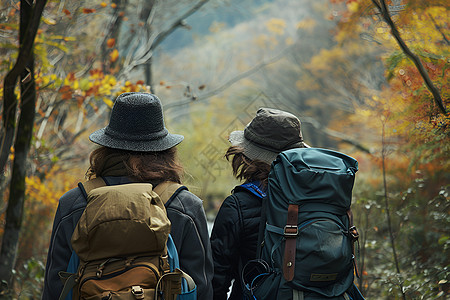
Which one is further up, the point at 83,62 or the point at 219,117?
the point at 83,62


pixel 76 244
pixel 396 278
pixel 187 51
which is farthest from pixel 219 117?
pixel 76 244

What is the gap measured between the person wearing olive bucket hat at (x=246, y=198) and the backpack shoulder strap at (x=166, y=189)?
34 centimetres

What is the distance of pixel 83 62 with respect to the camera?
Result: 8422 millimetres

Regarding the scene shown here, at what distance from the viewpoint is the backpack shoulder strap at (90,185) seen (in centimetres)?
196

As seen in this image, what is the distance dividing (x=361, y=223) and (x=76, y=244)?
4.53m

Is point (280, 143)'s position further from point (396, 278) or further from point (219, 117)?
point (219, 117)

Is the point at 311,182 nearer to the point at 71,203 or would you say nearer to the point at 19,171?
the point at 71,203

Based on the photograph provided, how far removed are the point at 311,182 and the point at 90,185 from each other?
959mm

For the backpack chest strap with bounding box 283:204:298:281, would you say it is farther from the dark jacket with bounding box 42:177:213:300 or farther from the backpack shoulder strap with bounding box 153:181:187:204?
the backpack shoulder strap with bounding box 153:181:187:204

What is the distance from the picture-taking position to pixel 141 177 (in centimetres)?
200

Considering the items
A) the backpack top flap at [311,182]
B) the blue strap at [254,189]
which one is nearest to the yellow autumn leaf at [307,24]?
the blue strap at [254,189]

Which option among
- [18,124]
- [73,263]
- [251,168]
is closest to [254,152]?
[251,168]

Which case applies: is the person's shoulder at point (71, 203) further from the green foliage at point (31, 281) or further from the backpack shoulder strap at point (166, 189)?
Answer: the green foliage at point (31, 281)

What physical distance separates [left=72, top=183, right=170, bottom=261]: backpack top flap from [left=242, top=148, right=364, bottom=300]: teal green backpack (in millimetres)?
553
